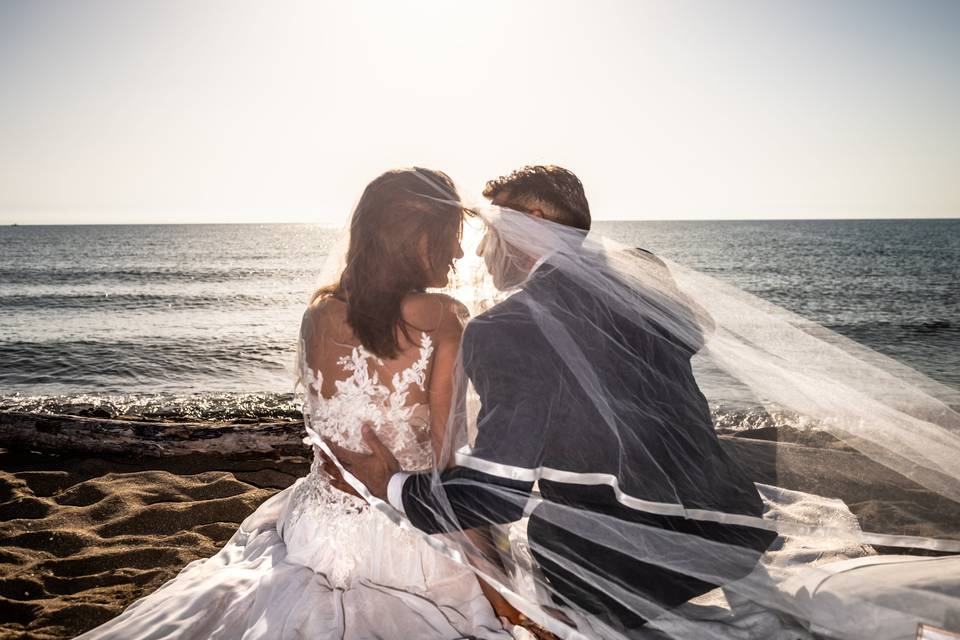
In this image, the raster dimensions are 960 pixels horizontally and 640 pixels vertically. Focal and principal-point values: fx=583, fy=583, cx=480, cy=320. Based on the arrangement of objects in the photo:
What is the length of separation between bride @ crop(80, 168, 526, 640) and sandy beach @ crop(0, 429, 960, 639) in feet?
3.69

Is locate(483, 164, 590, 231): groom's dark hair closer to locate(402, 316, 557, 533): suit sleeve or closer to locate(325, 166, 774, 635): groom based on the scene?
locate(325, 166, 774, 635): groom

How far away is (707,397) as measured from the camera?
2230 mm

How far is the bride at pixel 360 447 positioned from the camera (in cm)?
218

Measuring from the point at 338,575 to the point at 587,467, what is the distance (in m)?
1.16

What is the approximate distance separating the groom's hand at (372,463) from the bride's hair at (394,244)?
14.9 inches

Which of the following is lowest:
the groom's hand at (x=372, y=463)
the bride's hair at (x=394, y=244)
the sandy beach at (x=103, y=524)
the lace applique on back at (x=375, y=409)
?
the sandy beach at (x=103, y=524)

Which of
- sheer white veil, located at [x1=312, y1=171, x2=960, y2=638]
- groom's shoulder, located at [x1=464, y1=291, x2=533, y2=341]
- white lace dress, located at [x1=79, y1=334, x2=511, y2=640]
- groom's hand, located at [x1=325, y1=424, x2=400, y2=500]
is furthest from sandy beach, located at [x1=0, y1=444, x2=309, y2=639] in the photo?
groom's shoulder, located at [x1=464, y1=291, x2=533, y2=341]

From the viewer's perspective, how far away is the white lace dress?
215cm

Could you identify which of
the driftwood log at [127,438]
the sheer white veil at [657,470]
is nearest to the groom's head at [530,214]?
the sheer white veil at [657,470]

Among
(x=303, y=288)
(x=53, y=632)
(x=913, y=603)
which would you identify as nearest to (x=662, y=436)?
(x=913, y=603)

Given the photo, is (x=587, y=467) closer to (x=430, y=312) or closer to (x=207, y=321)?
(x=430, y=312)

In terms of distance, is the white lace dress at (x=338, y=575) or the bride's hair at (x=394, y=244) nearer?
the white lace dress at (x=338, y=575)

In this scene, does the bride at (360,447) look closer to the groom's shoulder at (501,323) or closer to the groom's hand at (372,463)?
the groom's hand at (372,463)

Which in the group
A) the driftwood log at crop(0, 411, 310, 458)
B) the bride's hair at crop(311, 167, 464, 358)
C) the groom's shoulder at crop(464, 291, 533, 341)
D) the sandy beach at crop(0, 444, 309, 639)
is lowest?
the sandy beach at crop(0, 444, 309, 639)
